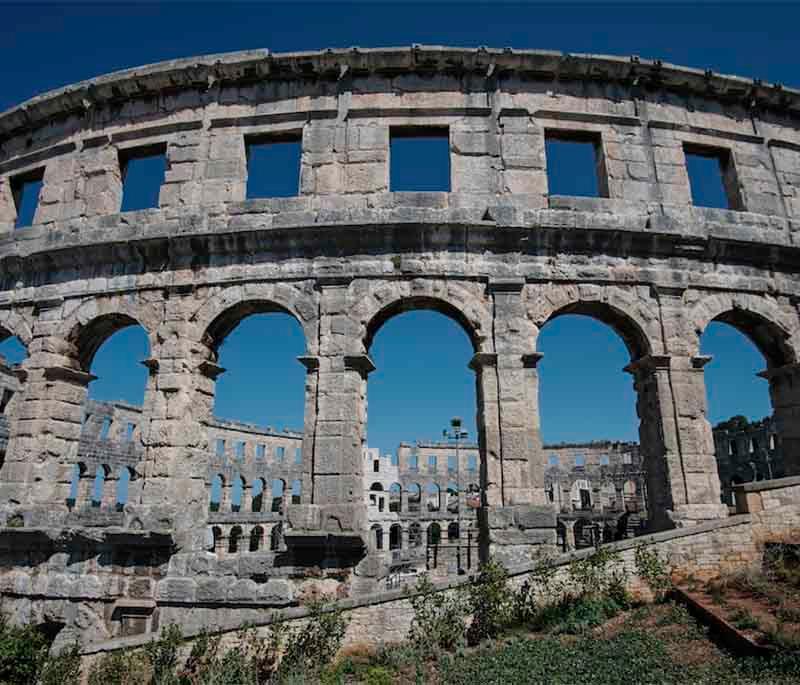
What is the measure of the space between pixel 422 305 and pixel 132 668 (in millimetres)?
6527

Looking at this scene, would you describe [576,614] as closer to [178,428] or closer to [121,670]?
[121,670]

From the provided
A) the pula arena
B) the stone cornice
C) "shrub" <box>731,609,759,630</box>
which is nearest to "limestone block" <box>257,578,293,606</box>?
the pula arena

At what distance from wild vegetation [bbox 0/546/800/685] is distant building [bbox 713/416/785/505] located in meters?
27.4

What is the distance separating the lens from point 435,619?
22.5 feet

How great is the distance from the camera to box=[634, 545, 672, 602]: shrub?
7.23 metres

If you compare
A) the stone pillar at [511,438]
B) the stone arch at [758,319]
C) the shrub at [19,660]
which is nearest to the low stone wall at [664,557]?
the shrub at [19,660]

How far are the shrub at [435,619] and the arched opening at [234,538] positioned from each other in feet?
71.3

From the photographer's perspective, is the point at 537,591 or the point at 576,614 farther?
the point at 537,591

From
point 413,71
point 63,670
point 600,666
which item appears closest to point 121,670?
point 63,670

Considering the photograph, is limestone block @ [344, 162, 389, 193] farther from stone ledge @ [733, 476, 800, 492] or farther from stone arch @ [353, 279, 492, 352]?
stone ledge @ [733, 476, 800, 492]

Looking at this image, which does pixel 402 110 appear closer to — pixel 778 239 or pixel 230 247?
pixel 230 247

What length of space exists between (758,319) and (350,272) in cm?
747

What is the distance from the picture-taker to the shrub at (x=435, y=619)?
666cm

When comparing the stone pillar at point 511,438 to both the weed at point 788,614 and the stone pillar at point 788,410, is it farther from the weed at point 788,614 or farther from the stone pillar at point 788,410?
the stone pillar at point 788,410
